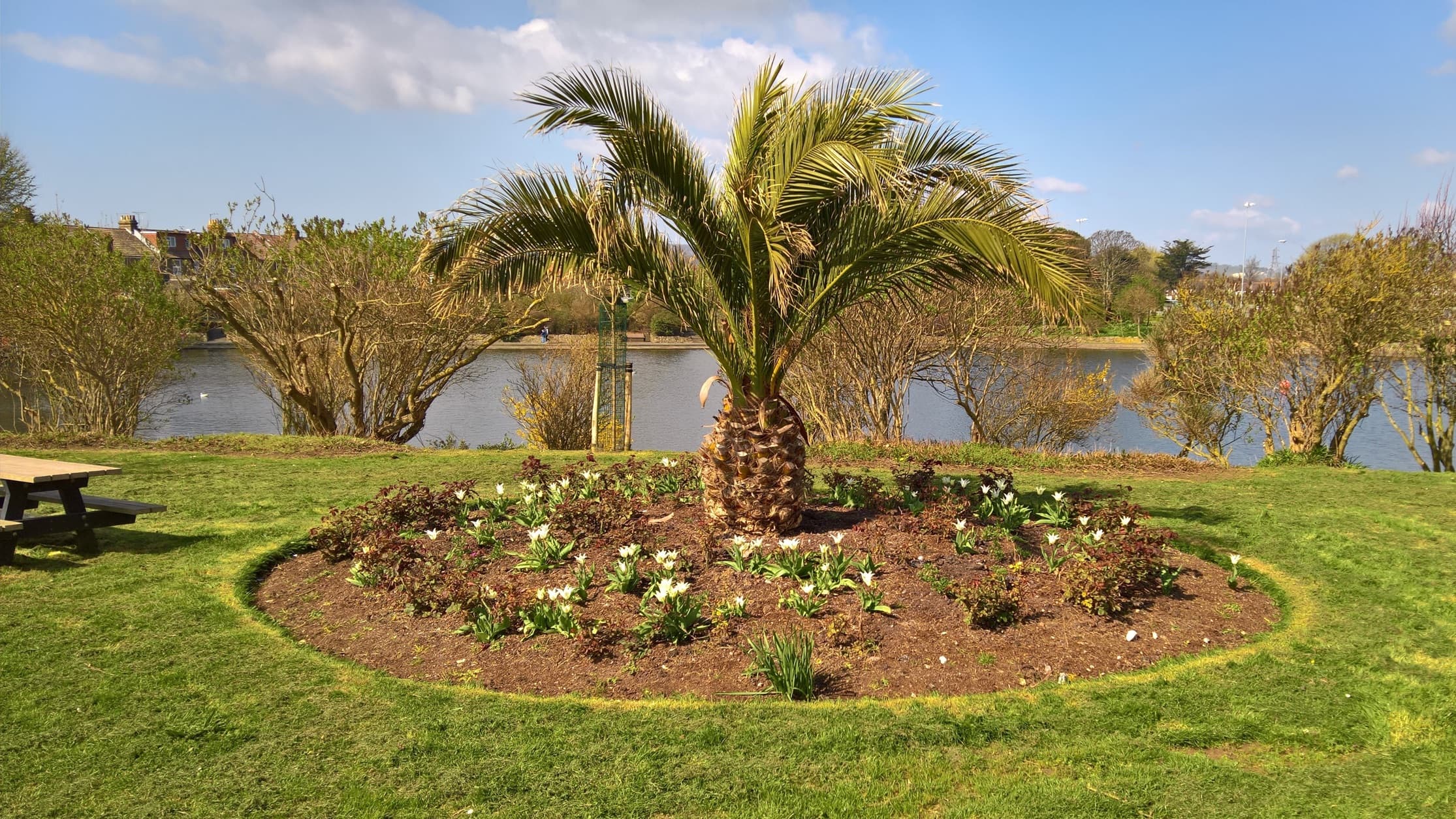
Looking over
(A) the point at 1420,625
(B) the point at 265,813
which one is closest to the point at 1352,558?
(A) the point at 1420,625

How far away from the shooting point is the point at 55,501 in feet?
22.4

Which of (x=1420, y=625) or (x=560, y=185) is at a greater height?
(x=560, y=185)

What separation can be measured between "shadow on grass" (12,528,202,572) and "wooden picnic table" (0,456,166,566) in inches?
4.4

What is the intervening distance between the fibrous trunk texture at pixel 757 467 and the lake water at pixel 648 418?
1019 cm

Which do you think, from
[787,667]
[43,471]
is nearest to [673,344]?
[43,471]

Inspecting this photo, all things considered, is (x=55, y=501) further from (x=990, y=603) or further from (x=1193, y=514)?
(x=1193, y=514)

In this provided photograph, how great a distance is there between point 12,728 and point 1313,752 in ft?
18.2

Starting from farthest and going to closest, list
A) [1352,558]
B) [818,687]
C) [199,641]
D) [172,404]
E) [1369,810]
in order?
[172,404] < [1352,558] < [199,641] < [818,687] < [1369,810]

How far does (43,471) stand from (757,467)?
5089 mm

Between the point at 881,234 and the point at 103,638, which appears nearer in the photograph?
the point at 103,638

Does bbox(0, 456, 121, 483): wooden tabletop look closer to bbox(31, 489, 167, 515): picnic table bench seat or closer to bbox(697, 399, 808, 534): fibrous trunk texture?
bbox(31, 489, 167, 515): picnic table bench seat

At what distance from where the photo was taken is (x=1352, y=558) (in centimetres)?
666

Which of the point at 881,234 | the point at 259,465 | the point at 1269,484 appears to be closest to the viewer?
the point at 881,234

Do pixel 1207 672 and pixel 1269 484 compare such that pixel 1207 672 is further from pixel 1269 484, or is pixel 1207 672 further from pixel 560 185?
pixel 1269 484
